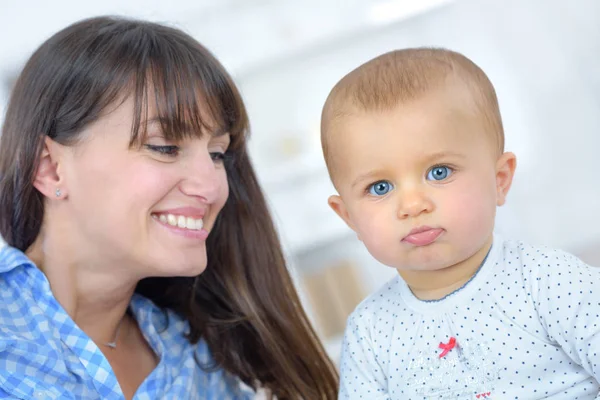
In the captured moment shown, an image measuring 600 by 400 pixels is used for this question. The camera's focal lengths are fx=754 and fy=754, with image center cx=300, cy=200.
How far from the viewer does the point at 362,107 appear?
116 centimetres

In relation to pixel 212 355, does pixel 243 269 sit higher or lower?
higher

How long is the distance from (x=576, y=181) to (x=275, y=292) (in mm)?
3130

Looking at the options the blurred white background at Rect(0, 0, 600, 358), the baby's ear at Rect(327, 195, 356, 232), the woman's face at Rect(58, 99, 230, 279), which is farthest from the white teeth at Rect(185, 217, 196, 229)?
the blurred white background at Rect(0, 0, 600, 358)

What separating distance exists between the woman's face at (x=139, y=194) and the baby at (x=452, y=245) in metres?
0.45

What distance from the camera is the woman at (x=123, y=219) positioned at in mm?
1528

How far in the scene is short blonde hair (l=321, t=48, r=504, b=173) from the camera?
44.9 inches

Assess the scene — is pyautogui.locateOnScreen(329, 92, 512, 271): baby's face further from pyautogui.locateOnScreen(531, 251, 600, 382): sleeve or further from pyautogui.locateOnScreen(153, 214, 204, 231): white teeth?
pyautogui.locateOnScreen(153, 214, 204, 231): white teeth

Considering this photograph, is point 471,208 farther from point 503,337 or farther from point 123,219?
point 123,219

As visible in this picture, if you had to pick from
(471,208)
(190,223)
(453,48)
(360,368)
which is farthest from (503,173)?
(453,48)

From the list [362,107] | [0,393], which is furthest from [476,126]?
[0,393]

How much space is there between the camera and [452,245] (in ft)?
3.71

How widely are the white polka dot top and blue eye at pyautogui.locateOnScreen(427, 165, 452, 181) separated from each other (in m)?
0.17

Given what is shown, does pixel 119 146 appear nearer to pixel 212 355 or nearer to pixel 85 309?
pixel 85 309

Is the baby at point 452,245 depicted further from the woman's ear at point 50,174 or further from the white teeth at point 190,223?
the woman's ear at point 50,174
